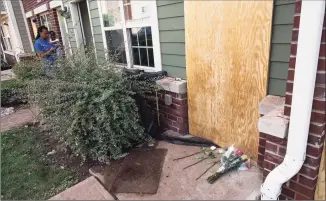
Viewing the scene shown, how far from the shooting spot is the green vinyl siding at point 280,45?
1893 mm

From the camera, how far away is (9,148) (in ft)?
10.8

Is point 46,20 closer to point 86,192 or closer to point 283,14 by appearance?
point 86,192

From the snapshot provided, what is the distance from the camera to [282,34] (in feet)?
6.42

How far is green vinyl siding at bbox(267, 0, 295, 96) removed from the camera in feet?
6.21

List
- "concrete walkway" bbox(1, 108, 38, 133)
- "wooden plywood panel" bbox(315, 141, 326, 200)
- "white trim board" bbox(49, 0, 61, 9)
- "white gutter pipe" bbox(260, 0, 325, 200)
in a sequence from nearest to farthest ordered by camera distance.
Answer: "white gutter pipe" bbox(260, 0, 325, 200)
"wooden plywood panel" bbox(315, 141, 326, 200)
"concrete walkway" bbox(1, 108, 38, 133)
"white trim board" bbox(49, 0, 61, 9)

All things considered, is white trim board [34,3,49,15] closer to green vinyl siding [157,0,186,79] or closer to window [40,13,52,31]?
window [40,13,52,31]

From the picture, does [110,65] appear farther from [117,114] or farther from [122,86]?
[117,114]

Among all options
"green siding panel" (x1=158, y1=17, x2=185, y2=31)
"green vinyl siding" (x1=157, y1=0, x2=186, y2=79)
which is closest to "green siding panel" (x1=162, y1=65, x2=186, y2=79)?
"green vinyl siding" (x1=157, y1=0, x2=186, y2=79)

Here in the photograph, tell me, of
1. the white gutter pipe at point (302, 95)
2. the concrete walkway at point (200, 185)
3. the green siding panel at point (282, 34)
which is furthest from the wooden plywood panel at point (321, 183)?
the green siding panel at point (282, 34)

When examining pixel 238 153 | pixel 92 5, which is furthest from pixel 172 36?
pixel 92 5

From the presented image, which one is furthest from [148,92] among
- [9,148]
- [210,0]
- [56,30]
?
[56,30]

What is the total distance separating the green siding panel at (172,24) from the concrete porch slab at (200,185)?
1.61m

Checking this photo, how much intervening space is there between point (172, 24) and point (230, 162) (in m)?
1.74

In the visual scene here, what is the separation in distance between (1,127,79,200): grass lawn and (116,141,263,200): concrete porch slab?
735mm
